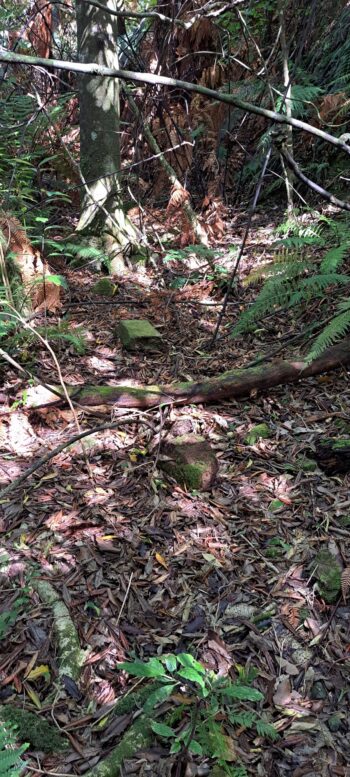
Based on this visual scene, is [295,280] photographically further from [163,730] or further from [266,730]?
[163,730]

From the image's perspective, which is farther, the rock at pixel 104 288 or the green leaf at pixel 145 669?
the rock at pixel 104 288

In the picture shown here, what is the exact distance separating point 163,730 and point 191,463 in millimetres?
1336

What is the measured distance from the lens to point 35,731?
1.67 meters

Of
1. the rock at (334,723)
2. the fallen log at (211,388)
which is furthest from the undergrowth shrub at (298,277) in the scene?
the rock at (334,723)

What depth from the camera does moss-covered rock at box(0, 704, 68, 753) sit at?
1.66 metres

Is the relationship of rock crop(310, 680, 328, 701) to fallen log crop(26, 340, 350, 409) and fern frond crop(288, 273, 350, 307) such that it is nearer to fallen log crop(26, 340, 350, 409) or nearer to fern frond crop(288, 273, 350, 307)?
fallen log crop(26, 340, 350, 409)

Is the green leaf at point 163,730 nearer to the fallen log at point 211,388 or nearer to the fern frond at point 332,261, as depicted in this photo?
the fallen log at point 211,388

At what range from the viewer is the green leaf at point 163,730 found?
5.24 ft

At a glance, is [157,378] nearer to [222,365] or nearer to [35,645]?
[222,365]

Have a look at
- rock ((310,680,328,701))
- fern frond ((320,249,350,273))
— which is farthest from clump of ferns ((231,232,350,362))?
rock ((310,680,328,701))

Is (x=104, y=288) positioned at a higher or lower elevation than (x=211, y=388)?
higher

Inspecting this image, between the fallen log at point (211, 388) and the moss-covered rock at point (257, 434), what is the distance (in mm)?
343

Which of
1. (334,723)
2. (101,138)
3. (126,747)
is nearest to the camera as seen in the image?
(126,747)

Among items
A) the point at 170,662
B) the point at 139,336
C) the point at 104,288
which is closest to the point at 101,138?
the point at 104,288
